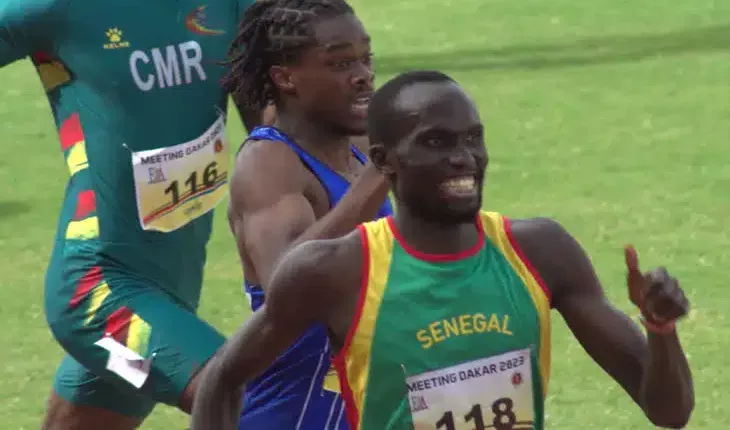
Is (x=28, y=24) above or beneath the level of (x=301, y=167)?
above

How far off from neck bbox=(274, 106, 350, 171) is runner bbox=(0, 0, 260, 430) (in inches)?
21.3

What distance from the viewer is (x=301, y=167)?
4.44 m

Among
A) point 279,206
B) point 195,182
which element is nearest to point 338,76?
point 279,206

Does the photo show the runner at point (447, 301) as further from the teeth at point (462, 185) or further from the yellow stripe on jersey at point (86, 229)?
the yellow stripe on jersey at point (86, 229)

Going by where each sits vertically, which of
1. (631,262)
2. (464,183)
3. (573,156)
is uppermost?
(464,183)

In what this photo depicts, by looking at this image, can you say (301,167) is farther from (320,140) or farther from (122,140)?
(122,140)

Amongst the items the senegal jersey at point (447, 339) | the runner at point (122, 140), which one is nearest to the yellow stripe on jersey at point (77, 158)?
the runner at point (122, 140)

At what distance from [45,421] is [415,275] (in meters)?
2.16

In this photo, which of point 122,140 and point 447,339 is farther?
point 122,140

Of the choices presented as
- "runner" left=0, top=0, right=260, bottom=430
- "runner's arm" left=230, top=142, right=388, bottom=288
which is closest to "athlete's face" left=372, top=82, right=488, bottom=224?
"runner's arm" left=230, top=142, right=388, bottom=288

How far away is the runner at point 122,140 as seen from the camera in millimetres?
5047

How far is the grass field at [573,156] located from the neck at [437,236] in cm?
322

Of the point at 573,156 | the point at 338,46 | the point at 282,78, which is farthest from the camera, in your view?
the point at 573,156

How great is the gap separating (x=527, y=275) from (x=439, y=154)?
0.29m
